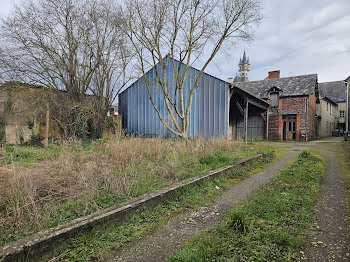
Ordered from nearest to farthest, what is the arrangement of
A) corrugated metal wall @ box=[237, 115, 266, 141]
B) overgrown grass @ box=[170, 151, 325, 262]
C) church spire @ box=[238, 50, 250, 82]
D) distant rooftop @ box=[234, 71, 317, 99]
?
overgrown grass @ box=[170, 151, 325, 262] → distant rooftop @ box=[234, 71, 317, 99] → corrugated metal wall @ box=[237, 115, 266, 141] → church spire @ box=[238, 50, 250, 82]

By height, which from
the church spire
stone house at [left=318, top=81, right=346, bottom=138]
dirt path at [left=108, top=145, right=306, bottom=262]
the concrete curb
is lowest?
dirt path at [left=108, top=145, right=306, bottom=262]

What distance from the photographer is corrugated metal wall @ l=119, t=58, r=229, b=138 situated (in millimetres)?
12852

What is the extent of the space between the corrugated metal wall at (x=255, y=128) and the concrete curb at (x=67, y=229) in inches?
707

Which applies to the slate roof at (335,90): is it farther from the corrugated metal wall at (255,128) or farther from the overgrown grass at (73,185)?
the overgrown grass at (73,185)

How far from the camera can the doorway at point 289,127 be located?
19.0 meters

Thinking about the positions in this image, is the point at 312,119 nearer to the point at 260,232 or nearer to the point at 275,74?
the point at 275,74

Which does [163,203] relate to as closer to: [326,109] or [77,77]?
[77,77]

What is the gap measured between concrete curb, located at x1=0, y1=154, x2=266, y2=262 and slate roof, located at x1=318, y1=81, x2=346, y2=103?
3827 centimetres

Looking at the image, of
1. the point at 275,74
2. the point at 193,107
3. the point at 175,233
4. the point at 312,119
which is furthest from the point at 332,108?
the point at 175,233

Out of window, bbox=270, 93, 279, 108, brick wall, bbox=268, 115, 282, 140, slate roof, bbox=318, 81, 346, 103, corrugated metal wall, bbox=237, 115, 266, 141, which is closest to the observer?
brick wall, bbox=268, 115, 282, 140

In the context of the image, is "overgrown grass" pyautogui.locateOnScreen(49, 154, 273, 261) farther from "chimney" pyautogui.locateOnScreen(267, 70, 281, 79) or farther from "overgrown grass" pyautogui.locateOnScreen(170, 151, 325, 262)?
"chimney" pyautogui.locateOnScreen(267, 70, 281, 79)

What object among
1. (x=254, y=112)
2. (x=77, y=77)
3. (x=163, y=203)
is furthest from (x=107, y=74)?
(x=254, y=112)

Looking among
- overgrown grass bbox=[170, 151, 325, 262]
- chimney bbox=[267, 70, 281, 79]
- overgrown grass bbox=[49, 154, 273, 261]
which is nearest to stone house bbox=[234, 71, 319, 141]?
chimney bbox=[267, 70, 281, 79]

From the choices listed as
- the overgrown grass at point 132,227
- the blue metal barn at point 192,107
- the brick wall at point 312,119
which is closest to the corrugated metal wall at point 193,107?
the blue metal barn at point 192,107
